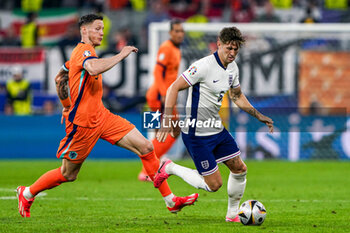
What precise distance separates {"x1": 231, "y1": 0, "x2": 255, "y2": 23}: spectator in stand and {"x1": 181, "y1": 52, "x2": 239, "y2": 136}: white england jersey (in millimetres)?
13369

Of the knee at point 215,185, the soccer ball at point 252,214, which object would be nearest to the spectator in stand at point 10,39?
the knee at point 215,185

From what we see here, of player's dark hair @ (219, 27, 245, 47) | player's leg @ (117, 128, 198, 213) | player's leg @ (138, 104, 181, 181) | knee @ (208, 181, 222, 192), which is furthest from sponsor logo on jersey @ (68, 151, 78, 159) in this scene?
player's leg @ (138, 104, 181, 181)

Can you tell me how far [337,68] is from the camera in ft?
55.6

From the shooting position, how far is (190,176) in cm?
723

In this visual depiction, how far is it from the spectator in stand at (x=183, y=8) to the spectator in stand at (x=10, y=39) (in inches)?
197

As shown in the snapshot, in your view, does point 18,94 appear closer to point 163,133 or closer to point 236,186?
point 163,133

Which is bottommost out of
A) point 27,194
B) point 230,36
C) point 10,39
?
point 10,39

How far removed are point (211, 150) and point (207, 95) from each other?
59 centimetres

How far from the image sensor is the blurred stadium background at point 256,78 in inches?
609

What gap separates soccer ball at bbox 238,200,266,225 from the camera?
22.4ft

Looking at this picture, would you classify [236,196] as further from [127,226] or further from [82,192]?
[82,192]

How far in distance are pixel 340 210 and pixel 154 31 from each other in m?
7.72

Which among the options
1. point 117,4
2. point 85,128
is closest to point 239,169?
point 85,128

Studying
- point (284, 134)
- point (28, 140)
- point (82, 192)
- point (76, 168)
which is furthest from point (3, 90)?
point (76, 168)
